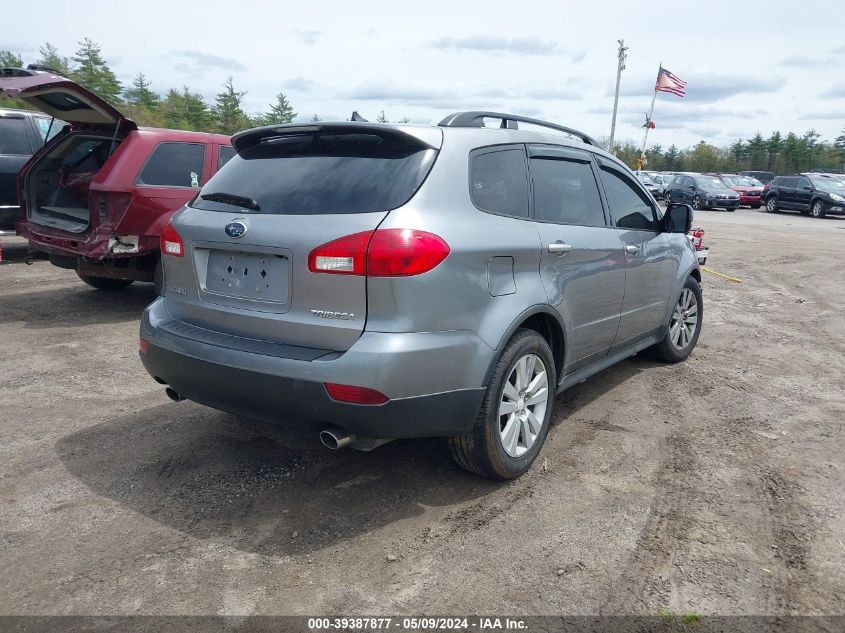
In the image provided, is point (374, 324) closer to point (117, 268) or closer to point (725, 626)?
point (725, 626)

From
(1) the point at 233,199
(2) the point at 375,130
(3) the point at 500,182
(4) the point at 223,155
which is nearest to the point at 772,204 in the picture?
(4) the point at 223,155

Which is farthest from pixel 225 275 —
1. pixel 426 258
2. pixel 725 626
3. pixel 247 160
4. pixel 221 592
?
pixel 725 626

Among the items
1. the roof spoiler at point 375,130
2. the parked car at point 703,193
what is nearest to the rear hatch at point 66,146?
the roof spoiler at point 375,130

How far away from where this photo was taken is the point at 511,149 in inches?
144

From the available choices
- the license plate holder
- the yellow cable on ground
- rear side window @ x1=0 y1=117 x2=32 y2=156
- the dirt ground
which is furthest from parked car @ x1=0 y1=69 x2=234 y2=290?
the yellow cable on ground

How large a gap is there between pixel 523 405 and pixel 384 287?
116 centimetres

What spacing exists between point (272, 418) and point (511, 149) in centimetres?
189

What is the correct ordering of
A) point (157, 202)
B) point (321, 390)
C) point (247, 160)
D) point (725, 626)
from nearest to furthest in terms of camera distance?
point (725, 626) < point (321, 390) < point (247, 160) < point (157, 202)

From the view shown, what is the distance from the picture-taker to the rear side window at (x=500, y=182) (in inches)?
130

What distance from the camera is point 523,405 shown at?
11.6 ft

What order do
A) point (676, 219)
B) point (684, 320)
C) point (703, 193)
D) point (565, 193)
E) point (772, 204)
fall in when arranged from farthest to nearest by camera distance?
point (772, 204), point (703, 193), point (684, 320), point (676, 219), point (565, 193)

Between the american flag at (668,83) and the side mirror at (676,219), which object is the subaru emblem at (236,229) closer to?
the side mirror at (676,219)

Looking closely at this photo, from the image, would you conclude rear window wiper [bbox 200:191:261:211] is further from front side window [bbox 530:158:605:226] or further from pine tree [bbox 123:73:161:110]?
pine tree [bbox 123:73:161:110]

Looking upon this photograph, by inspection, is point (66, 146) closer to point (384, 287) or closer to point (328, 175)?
point (328, 175)
